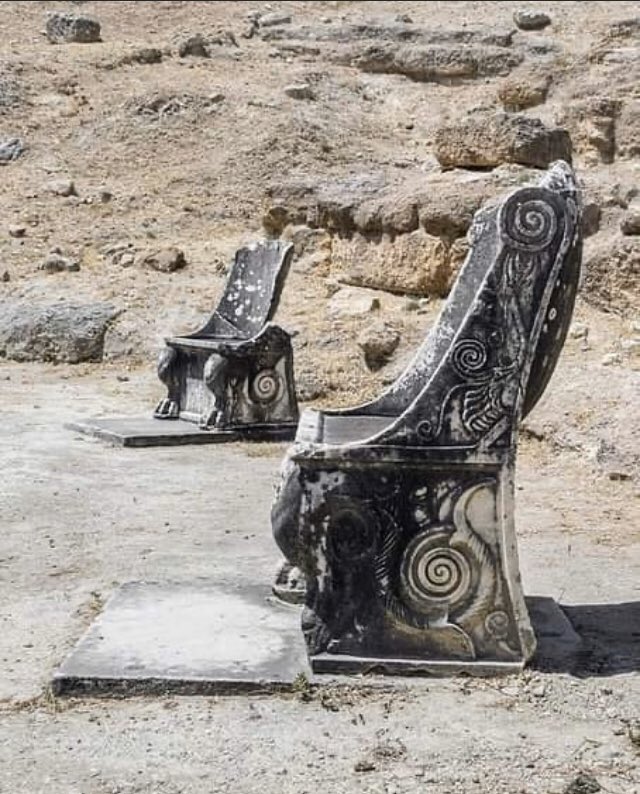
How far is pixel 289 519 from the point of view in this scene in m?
4.49

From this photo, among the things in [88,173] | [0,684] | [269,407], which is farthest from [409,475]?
[88,173]

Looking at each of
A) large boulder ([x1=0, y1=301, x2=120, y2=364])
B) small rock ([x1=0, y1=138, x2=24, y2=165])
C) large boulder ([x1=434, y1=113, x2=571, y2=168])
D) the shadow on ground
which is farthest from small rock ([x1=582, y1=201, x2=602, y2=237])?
small rock ([x1=0, y1=138, x2=24, y2=165])

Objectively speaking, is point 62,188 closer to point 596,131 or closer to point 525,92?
point 525,92

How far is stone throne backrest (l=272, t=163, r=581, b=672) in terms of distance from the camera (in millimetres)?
4430

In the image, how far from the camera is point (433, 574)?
14.7 feet

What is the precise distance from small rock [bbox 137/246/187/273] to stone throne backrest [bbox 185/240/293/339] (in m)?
3.29

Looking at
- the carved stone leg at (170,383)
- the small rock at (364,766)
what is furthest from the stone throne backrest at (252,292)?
the small rock at (364,766)

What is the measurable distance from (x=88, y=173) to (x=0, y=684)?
13974 mm

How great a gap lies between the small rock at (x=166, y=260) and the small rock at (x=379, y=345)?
11.3 feet

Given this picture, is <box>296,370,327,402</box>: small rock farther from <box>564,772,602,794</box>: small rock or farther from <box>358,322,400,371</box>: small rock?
<box>564,772,602,794</box>: small rock

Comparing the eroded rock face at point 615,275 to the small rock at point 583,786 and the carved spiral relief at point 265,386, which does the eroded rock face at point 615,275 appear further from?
the small rock at point 583,786

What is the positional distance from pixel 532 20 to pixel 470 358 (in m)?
19.4

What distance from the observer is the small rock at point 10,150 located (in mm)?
18250

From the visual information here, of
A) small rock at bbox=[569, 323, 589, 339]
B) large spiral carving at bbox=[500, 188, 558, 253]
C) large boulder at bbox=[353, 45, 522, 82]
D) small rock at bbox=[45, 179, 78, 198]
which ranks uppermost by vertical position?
large boulder at bbox=[353, 45, 522, 82]
